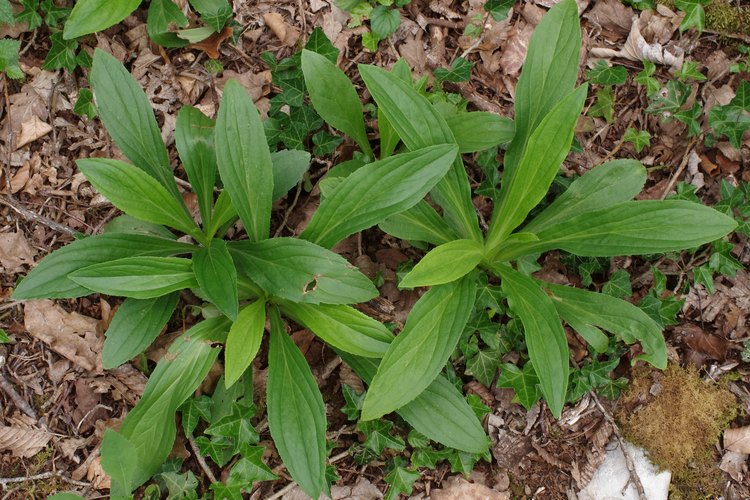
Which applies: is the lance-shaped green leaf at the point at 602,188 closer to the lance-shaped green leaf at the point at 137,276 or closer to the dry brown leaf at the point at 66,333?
the lance-shaped green leaf at the point at 137,276

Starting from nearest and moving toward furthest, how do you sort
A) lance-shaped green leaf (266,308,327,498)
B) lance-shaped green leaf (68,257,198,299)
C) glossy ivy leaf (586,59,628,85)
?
lance-shaped green leaf (68,257,198,299) < lance-shaped green leaf (266,308,327,498) < glossy ivy leaf (586,59,628,85)

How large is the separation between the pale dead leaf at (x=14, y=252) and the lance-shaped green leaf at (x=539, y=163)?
2.21 m

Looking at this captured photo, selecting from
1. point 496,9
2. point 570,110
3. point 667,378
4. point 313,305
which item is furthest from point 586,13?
point 313,305

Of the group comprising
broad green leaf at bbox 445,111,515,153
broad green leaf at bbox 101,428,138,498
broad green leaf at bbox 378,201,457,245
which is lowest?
broad green leaf at bbox 101,428,138,498

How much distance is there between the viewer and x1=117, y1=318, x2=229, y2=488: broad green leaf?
2629 millimetres

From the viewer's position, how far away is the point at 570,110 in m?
2.34

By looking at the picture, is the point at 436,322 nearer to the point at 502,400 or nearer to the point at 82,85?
the point at 502,400

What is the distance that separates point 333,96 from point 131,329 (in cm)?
139

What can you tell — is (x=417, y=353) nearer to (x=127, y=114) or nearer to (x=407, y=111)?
(x=407, y=111)

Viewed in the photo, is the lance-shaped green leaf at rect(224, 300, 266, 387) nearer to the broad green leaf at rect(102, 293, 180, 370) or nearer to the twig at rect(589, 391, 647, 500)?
the broad green leaf at rect(102, 293, 180, 370)

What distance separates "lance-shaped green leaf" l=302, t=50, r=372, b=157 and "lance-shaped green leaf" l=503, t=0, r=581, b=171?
0.76 meters

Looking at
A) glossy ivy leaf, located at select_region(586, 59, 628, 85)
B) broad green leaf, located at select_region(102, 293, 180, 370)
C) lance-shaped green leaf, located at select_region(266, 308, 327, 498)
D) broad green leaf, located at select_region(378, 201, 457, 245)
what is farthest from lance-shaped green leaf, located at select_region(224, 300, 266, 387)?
glossy ivy leaf, located at select_region(586, 59, 628, 85)

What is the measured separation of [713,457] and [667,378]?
40cm

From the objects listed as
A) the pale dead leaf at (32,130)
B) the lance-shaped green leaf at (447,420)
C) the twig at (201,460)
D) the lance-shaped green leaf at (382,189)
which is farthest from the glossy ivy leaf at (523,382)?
the pale dead leaf at (32,130)
